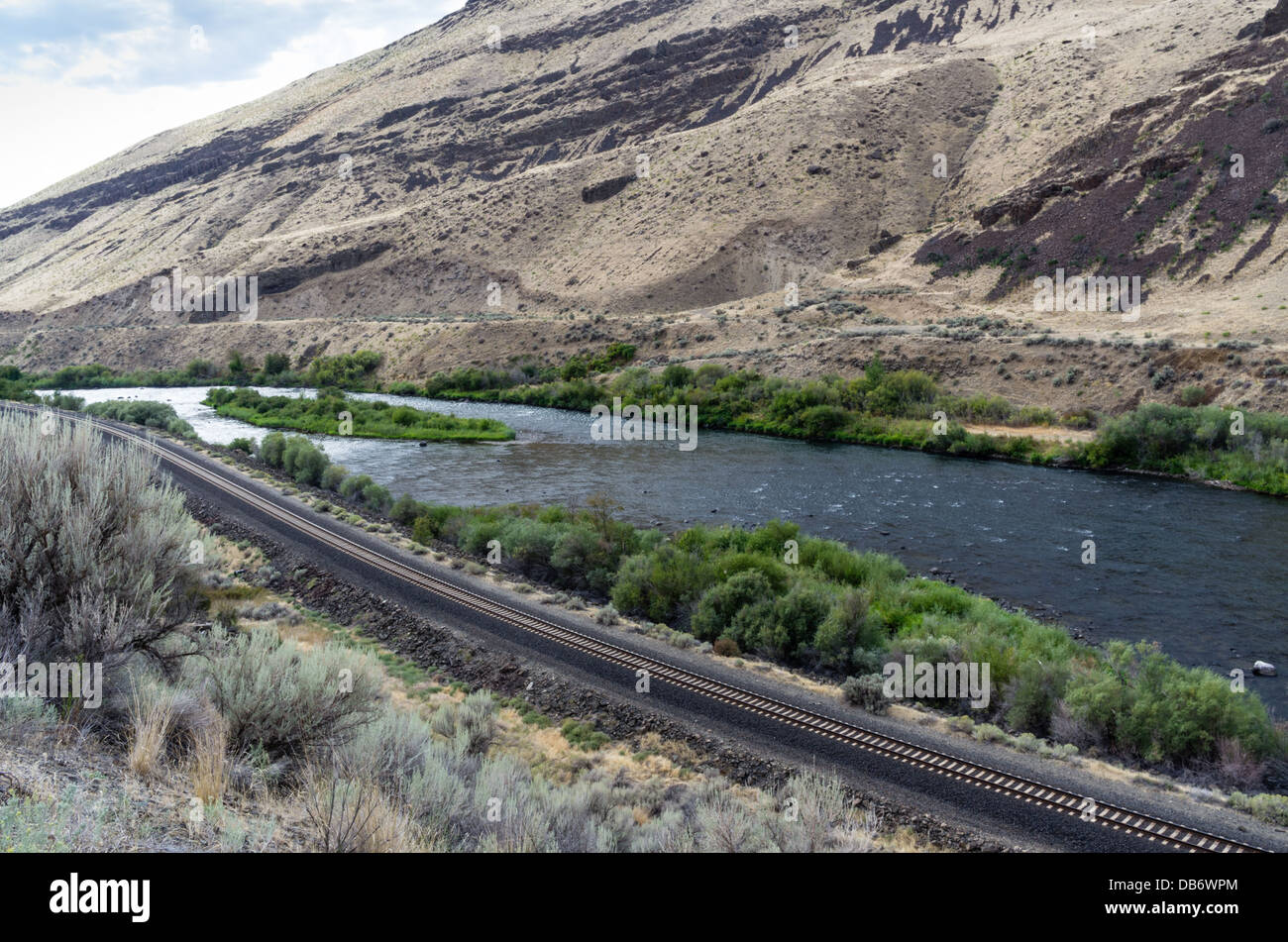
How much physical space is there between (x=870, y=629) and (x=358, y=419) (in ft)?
147

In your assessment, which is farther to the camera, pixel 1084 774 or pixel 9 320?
pixel 9 320

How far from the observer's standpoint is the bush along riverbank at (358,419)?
4850 cm

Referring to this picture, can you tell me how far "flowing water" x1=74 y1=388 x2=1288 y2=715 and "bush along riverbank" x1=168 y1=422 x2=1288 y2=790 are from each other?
251 centimetres

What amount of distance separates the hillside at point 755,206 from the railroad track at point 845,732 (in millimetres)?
32813

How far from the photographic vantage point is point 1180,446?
109ft

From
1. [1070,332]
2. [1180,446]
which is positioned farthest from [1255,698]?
[1070,332]

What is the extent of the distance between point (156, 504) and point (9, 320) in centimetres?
12354

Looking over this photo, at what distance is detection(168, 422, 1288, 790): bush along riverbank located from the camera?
11.8m

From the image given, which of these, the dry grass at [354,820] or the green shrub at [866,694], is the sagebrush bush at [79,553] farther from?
the green shrub at [866,694]

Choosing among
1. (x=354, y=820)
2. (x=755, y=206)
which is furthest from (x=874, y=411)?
(x=354, y=820)

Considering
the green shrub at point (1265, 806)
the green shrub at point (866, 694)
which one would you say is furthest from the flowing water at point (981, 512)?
the green shrub at point (866, 694)

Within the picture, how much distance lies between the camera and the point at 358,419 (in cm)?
5341

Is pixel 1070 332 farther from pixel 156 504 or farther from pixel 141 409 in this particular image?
pixel 141 409

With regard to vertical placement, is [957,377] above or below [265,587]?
above
